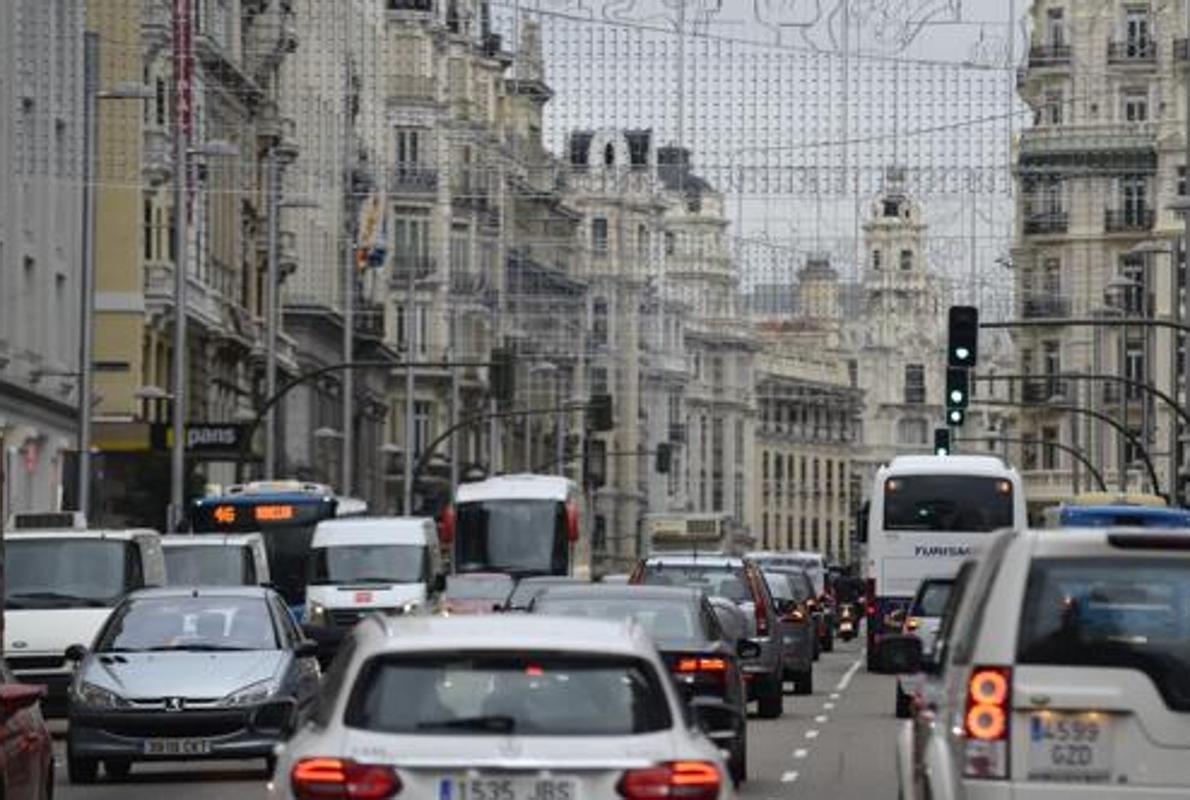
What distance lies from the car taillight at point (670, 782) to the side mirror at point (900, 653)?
432cm

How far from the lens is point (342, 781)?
1540 centimetres

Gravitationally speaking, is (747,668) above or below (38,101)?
below

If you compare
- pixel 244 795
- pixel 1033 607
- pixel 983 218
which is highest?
pixel 983 218

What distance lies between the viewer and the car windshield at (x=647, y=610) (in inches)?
1166

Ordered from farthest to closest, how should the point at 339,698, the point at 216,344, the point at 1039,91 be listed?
the point at 1039,91 < the point at 216,344 < the point at 339,698

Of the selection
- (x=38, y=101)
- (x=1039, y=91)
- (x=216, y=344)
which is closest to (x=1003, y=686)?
(x=38, y=101)

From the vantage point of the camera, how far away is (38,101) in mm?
68375

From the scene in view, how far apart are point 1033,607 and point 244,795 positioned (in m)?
13.1

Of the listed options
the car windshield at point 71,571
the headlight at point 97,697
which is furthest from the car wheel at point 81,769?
the car windshield at point 71,571

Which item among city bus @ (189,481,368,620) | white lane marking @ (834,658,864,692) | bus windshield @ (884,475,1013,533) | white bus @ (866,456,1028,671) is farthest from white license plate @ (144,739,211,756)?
city bus @ (189,481,368,620)

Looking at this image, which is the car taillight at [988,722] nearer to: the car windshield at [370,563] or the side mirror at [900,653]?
the side mirror at [900,653]

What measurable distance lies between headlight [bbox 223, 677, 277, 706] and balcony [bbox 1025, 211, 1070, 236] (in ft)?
322

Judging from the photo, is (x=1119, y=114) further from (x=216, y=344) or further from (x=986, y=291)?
(x=216, y=344)

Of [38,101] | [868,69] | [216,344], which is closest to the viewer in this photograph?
[868,69]
